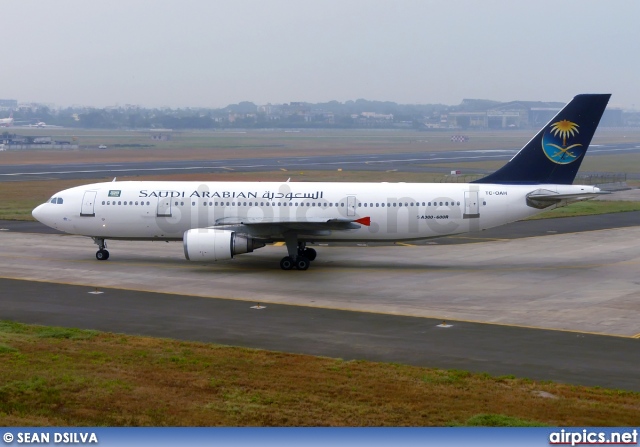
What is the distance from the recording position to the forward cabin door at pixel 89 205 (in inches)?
1592

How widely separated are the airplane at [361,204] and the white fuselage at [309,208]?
0.16 feet

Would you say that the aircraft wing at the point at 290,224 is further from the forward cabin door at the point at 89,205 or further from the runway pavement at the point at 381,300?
the forward cabin door at the point at 89,205

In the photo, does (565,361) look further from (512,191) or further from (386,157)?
(386,157)

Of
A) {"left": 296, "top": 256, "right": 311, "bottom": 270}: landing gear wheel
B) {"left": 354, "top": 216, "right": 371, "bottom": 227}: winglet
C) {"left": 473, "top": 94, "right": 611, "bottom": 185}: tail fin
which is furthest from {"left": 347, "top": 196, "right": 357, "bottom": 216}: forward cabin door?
{"left": 473, "top": 94, "right": 611, "bottom": 185}: tail fin

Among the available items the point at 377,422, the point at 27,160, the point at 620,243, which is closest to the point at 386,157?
the point at 27,160

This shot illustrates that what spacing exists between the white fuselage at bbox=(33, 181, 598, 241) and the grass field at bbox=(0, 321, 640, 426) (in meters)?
16.1

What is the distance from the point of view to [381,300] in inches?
1257

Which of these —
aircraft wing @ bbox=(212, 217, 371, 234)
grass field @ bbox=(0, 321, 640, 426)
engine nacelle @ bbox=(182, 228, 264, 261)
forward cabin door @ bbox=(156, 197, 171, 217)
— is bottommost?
grass field @ bbox=(0, 321, 640, 426)

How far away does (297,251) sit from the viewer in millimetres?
39219

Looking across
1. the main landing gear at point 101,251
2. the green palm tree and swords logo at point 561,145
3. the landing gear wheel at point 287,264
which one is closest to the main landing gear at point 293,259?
the landing gear wheel at point 287,264

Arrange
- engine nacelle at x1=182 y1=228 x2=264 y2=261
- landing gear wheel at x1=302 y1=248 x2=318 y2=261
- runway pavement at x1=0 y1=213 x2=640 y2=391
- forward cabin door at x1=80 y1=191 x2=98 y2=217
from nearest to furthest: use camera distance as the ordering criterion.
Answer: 1. runway pavement at x1=0 y1=213 x2=640 y2=391
2. engine nacelle at x1=182 y1=228 x2=264 y2=261
3. forward cabin door at x1=80 y1=191 x2=98 y2=217
4. landing gear wheel at x1=302 y1=248 x2=318 y2=261

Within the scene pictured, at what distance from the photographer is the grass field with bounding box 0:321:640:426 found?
57.0ft

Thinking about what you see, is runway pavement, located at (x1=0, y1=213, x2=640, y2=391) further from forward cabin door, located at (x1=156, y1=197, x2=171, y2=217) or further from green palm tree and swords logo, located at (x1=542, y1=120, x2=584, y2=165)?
green palm tree and swords logo, located at (x1=542, y1=120, x2=584, y2=165)

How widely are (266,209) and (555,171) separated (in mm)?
13907
